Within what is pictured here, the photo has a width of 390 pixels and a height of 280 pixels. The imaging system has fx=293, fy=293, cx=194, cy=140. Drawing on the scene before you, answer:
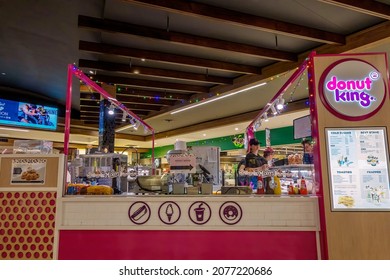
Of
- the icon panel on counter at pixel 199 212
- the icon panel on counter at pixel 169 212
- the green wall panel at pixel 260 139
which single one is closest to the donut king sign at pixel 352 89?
the icon panel on counter at pixel 199 212

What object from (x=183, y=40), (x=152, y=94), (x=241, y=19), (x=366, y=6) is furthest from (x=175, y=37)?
(x=152, y=94)

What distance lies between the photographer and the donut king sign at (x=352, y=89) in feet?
8.70

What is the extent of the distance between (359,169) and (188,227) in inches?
63.6

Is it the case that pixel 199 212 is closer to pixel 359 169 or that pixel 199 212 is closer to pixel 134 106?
pixel 359 169

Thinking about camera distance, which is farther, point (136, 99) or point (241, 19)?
point (136, 99)

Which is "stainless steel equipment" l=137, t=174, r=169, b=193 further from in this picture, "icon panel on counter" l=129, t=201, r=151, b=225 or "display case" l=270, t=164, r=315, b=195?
"display case" l=270, t=164, r=315, b=195

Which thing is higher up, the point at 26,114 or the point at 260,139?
the point at 26,114

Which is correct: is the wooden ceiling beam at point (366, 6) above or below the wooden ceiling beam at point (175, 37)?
below

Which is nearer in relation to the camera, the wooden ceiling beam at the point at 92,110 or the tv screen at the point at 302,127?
the tv screen at the point at 302,127

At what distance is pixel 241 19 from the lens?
418cm

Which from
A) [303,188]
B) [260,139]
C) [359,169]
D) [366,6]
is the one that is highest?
[366,6]

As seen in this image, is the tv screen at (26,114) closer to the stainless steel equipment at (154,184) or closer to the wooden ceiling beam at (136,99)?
the wooden ceiling beam at (136,99)

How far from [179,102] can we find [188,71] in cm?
243

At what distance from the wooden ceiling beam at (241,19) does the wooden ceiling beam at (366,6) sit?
2.84 feet
